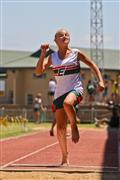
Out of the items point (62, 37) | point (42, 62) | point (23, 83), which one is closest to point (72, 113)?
point (42, 62)

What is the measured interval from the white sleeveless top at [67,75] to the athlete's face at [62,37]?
233 millimetres

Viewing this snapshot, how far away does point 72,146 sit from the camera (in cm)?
1543

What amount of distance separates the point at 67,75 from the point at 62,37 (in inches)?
23.4

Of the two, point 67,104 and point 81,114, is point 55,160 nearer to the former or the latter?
point 67,104

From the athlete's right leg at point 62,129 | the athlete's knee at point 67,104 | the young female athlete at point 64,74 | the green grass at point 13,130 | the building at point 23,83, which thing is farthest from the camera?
the building at point 23,83

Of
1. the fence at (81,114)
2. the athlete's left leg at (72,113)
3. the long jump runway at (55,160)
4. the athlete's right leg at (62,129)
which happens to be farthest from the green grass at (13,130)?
the athlete's left leg at (72,113)

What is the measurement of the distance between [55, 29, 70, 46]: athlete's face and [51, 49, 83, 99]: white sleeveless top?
0.77ft

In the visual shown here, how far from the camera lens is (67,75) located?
29.6ft

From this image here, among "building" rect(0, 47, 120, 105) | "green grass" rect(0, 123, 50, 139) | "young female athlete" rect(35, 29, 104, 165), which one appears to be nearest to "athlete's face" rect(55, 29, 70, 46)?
"young female athlete" rect(35, 29, 104, 165)

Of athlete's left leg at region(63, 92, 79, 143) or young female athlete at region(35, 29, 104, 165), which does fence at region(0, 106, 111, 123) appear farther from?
athlete's left leg at region(63, 92, 79, 143)

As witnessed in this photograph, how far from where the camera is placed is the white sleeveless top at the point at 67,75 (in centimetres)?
902

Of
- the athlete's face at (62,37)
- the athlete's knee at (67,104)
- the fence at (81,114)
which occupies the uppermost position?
the athlete's face at (62,37)

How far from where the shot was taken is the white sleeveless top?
9023 millimetres

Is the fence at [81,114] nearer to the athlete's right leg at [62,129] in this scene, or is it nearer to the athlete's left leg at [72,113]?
the athlete's right leg at [62,129]
